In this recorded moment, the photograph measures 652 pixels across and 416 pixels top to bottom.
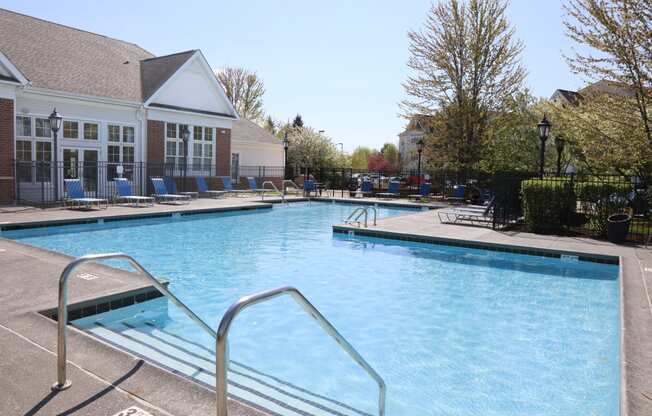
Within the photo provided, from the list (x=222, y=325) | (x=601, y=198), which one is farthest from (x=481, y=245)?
(x=222, y=325)

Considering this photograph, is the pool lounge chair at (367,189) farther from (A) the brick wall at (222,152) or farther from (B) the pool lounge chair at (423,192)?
(A) the brick wall at (222,152)

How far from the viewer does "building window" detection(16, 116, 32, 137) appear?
672 inches

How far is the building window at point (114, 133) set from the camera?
20.2 metres

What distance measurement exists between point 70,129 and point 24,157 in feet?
6.75

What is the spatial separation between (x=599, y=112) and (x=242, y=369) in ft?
43.8

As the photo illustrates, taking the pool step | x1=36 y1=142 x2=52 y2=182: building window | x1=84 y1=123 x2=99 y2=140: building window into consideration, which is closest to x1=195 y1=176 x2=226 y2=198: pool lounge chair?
x1=84 y1=123 x2=99 y2=140: building window

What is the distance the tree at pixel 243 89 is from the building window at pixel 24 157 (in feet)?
110

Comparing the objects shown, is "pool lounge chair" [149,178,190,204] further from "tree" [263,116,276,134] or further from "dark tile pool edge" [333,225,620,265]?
"tree" [263,116,276,134]

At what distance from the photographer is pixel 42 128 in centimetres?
1780

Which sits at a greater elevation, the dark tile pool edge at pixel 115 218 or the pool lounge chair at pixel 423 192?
the pool lounge chair at pixel 423 192

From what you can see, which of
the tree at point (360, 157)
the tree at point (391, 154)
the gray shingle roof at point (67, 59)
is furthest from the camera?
the tree at point (391, 154)

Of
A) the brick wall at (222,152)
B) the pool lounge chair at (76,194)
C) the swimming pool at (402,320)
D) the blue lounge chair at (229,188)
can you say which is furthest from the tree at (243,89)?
the swimming pool at (402,320)

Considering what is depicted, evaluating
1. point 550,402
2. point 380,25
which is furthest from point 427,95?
point 550,402

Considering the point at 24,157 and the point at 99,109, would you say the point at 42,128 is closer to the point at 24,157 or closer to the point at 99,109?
the point at 24,157
